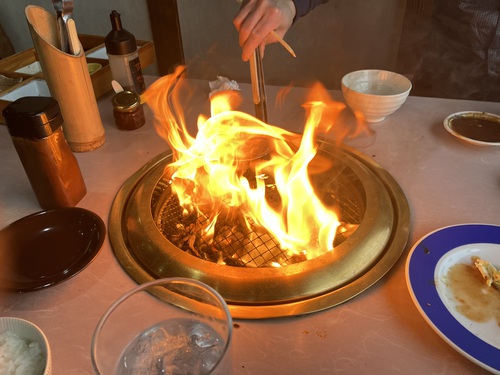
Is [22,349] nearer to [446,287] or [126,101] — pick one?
[446,287]

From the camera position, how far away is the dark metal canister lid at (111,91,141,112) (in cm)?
163

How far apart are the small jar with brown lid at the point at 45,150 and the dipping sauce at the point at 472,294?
1087 mm

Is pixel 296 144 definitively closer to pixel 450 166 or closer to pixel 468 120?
pixel 450 166

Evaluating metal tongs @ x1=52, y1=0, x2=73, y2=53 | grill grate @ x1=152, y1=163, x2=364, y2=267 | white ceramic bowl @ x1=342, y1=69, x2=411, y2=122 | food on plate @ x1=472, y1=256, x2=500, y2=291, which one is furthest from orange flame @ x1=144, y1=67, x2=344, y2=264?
metal tongs @ x1=52, y1=0, x2=73, y2=53

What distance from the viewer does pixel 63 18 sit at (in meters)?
1.36

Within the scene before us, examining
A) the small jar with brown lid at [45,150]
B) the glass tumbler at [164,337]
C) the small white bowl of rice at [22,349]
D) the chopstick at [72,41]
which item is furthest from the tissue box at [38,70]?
the glass tumbler at [164,337]

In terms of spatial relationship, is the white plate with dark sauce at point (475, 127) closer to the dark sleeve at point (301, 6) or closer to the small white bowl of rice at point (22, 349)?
the dark sleeve at point (301, 6)

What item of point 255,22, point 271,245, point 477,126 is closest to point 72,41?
point 255,22

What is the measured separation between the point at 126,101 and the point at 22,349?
1.05 meters

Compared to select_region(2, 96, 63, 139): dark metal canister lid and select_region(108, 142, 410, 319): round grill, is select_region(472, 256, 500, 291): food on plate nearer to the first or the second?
select_region(108, 142, 410, 319): round grill

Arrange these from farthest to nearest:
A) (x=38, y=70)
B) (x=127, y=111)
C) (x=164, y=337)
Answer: (x=38, y=70) < (x=127, y=111) < (x=164, y=337)

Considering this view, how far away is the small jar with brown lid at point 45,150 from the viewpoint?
115cm

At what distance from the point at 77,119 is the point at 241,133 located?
1.94ft

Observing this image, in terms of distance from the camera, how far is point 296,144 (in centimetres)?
152
